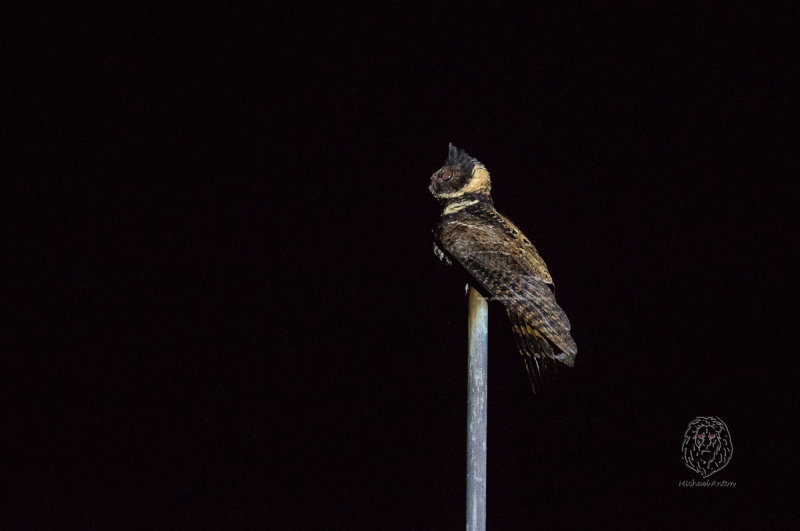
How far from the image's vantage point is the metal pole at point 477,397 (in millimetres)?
2459

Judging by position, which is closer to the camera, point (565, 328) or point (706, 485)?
point (565, 328)

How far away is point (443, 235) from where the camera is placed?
2.48 m

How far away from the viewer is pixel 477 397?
96.8 inches

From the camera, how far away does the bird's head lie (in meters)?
2.55

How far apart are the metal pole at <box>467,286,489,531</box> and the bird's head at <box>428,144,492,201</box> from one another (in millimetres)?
275

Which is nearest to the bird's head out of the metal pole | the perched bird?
the perched bird

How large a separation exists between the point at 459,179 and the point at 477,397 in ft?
1.94

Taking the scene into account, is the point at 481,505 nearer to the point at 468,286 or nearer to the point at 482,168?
the point at 468,286

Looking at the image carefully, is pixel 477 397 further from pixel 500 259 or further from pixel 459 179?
pixel 459 179

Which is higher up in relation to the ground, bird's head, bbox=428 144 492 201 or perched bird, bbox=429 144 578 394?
bird's head, bbox=428 144 492 201

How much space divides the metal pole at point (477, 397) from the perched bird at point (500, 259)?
9 cm

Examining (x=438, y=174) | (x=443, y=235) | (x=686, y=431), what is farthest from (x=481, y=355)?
(x=686, y=431)

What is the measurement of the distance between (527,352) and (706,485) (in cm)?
74

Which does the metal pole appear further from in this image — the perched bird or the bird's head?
the bird's head
